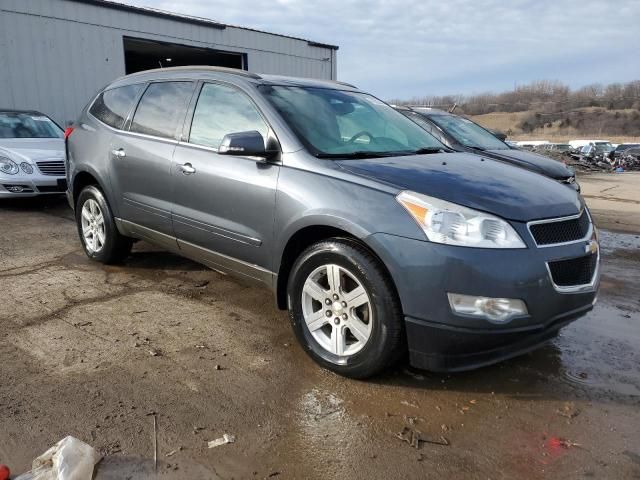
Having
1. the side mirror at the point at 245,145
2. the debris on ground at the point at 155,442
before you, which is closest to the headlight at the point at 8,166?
the side mirror at the point at 245,145

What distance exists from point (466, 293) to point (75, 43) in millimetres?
14818

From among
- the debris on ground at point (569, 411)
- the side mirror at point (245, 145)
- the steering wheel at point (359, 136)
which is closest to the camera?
the debris on ground at point (569, 411)

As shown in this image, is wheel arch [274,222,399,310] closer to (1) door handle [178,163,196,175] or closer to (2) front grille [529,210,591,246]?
(2) front grille [529,210,591,246]

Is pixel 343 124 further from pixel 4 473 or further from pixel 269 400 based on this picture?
pixel 4 473

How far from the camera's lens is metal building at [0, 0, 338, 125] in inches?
521

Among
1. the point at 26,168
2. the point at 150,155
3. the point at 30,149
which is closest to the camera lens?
the point at 150,155

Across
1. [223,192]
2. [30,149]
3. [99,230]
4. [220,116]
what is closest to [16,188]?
[30,149]

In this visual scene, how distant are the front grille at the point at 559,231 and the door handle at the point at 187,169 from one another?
2.35 meters

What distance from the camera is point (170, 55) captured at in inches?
827

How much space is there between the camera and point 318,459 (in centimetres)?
238

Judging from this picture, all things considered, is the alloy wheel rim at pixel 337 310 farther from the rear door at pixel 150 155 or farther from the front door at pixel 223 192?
the rear door at pixel 150 155

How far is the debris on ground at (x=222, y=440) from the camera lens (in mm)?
2465

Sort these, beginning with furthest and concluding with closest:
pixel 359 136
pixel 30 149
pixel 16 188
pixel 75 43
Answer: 1. pixel 75 43
2. pixel 30 149
3. pixel 16 188
4. pixel 359 136

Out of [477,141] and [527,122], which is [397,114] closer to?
[477,141]
